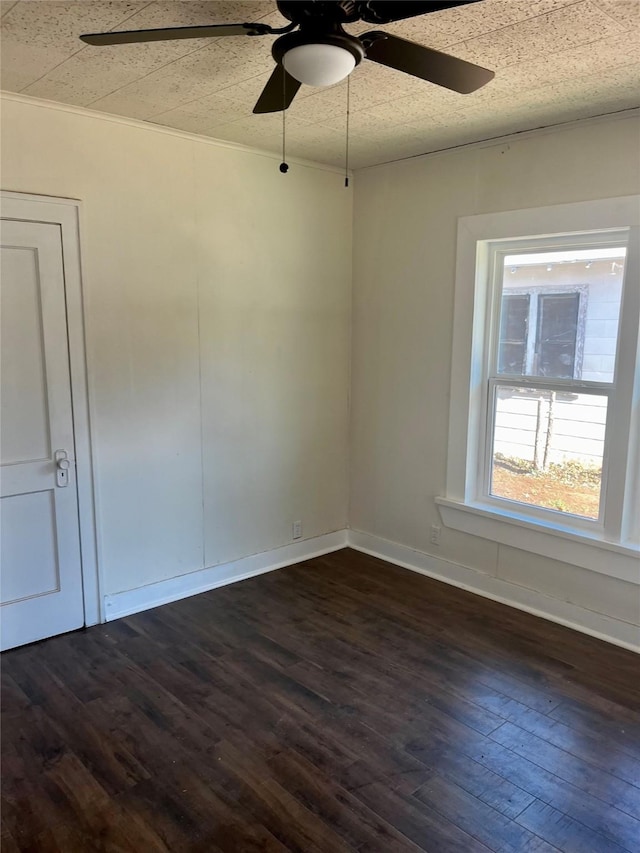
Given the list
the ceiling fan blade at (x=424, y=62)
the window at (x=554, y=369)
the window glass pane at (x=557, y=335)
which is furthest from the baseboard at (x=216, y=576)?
the ceiling fan blade at (x=424, y=62)

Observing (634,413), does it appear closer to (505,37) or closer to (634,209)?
(634,209)

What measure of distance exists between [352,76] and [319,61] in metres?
0.98

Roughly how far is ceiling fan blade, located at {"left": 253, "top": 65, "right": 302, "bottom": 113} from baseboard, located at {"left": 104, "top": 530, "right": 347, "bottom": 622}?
259 cm

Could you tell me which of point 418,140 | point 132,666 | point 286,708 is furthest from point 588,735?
point 418,140

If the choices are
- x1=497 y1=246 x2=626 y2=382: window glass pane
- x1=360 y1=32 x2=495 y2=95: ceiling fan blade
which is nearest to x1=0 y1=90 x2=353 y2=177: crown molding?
x1=497 y1=246 x2=626 y2=382: window glass pane

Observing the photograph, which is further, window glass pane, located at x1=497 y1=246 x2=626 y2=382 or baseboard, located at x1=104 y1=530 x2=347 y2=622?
baseboard, located at x1=104 y1=530 x2=347 y2=622

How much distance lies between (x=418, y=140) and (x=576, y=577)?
2610mm

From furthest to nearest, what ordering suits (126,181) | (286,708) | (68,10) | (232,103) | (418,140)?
(418,140)
(126,181)
(232,103)
(286,708)
(68,10)

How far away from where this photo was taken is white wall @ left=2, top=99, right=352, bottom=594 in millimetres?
3135

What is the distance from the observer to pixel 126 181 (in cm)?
319

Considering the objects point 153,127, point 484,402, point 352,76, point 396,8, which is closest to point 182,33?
point 396,8

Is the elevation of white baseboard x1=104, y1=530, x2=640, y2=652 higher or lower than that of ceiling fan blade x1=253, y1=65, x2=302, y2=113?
→ lower

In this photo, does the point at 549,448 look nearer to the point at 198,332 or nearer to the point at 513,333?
the point at 513,333

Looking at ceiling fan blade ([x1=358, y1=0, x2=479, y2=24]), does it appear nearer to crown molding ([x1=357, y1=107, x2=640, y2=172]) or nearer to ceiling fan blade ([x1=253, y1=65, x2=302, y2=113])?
ceiling fan blade ([x1=253, y1=65, x2=302, y2=113])
